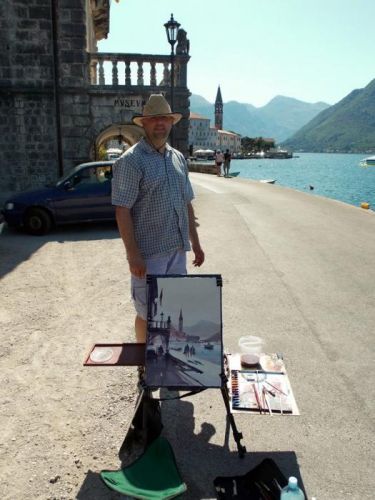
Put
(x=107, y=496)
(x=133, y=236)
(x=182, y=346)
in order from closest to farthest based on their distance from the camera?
(x=107, y=496) < (x=182, y=346) < (x=133, y=236)

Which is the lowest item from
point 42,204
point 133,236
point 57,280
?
point 57,280

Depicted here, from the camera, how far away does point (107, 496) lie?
9.64 feet

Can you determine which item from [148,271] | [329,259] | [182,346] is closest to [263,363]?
[182,346]

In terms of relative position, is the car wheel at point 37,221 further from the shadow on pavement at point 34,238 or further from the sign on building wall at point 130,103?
the sign on building wall at point 130,103

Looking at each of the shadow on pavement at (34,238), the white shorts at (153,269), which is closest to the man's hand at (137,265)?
the white shorts at (153,269)

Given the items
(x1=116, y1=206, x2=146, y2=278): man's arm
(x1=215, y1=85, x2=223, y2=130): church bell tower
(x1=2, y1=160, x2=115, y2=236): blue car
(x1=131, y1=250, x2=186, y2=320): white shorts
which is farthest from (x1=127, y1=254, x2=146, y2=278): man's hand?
(x1=215, y1=85, x2=223, y2=130): church bell tower

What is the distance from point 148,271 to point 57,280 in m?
4.01

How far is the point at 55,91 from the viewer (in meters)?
14.7

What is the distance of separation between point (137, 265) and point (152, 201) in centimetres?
53

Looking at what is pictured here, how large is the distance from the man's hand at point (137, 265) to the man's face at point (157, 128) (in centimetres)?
91

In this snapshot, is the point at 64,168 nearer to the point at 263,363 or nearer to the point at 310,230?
the point at 310,230

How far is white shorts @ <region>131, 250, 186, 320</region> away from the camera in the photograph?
12.6 feet

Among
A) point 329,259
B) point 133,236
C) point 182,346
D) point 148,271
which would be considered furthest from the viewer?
point 329,259

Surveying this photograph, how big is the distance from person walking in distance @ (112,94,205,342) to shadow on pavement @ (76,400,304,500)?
0.94 m
